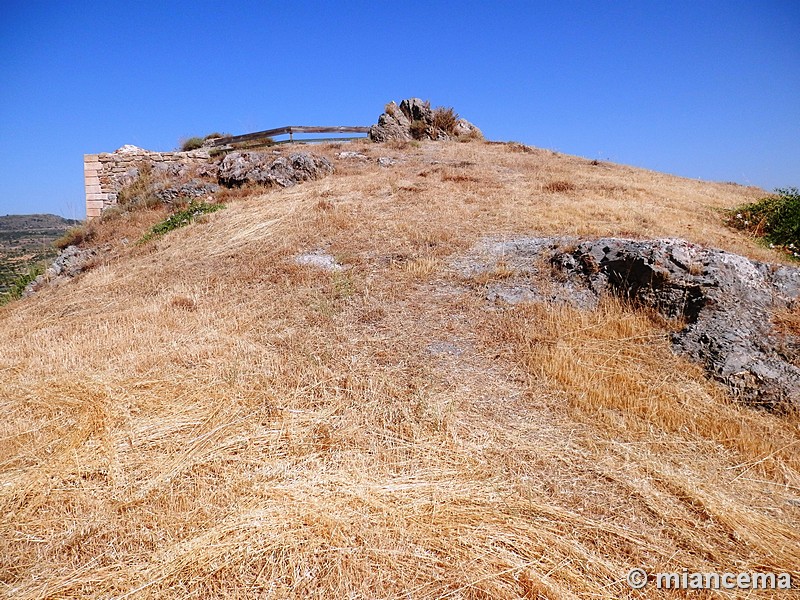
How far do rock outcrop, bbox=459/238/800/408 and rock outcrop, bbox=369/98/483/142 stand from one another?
15298 mm

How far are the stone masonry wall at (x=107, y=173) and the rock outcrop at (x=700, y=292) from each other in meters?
14.1

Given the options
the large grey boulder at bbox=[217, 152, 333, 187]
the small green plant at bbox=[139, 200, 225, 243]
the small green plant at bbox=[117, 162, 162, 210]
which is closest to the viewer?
the small green plant at bbox=[139, 200, 225, 243]

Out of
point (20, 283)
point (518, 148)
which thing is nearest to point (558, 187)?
point (518, 148)

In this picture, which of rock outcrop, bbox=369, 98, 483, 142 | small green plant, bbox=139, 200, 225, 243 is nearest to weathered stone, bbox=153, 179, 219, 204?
small green plant, bbox=139, 200, 225, 243

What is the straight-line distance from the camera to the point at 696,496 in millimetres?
2676

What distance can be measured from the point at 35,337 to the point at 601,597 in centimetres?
646

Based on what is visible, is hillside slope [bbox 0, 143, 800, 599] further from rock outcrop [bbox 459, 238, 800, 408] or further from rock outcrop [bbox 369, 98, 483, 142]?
rock outcrop [bbox 369, 98, 483, 142]

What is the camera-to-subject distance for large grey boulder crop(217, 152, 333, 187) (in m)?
12.9

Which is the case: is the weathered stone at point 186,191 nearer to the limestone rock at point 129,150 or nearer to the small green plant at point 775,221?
the limestone rock at point 129,150

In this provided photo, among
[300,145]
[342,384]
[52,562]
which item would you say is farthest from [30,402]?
[300,145]

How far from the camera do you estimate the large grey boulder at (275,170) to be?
42.4 ft

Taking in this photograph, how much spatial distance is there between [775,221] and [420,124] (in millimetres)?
15259

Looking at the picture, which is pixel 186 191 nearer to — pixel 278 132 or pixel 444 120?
pixel 278 132

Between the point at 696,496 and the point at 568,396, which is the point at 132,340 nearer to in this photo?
the point at 568,396
